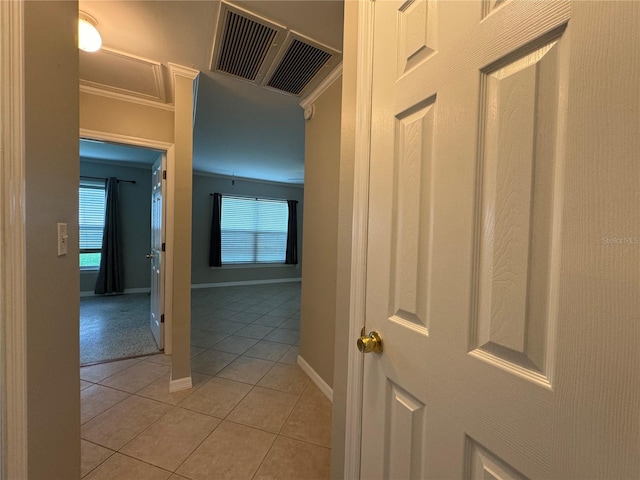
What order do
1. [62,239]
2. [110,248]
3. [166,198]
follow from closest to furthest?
[62,239] < [166,198] < [110,248]

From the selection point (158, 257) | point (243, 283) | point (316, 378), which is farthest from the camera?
point (243, 283)

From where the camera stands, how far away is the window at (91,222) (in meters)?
4.77

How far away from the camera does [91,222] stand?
4.85 meters

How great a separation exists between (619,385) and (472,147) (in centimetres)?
44

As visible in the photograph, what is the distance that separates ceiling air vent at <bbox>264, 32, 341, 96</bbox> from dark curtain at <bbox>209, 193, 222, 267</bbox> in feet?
13.5

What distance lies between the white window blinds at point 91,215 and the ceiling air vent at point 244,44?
14.4ft

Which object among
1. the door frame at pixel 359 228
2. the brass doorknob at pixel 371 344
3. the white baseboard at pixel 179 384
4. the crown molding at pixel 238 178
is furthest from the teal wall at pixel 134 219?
the brass doorknob at pixel 371 344

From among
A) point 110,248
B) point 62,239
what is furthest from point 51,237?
point 110,248

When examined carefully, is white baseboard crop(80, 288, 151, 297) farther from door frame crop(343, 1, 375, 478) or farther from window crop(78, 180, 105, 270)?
door frame crop(343, 1, 375, 478)

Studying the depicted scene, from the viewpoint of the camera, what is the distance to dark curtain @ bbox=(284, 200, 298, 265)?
22.2 ft

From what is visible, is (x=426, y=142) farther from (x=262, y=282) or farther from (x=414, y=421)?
(x=262, y=282)

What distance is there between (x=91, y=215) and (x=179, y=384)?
4436mm

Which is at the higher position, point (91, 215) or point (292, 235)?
point (91, 215)

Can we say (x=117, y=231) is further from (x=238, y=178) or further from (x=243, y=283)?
(x=243, y=283)
